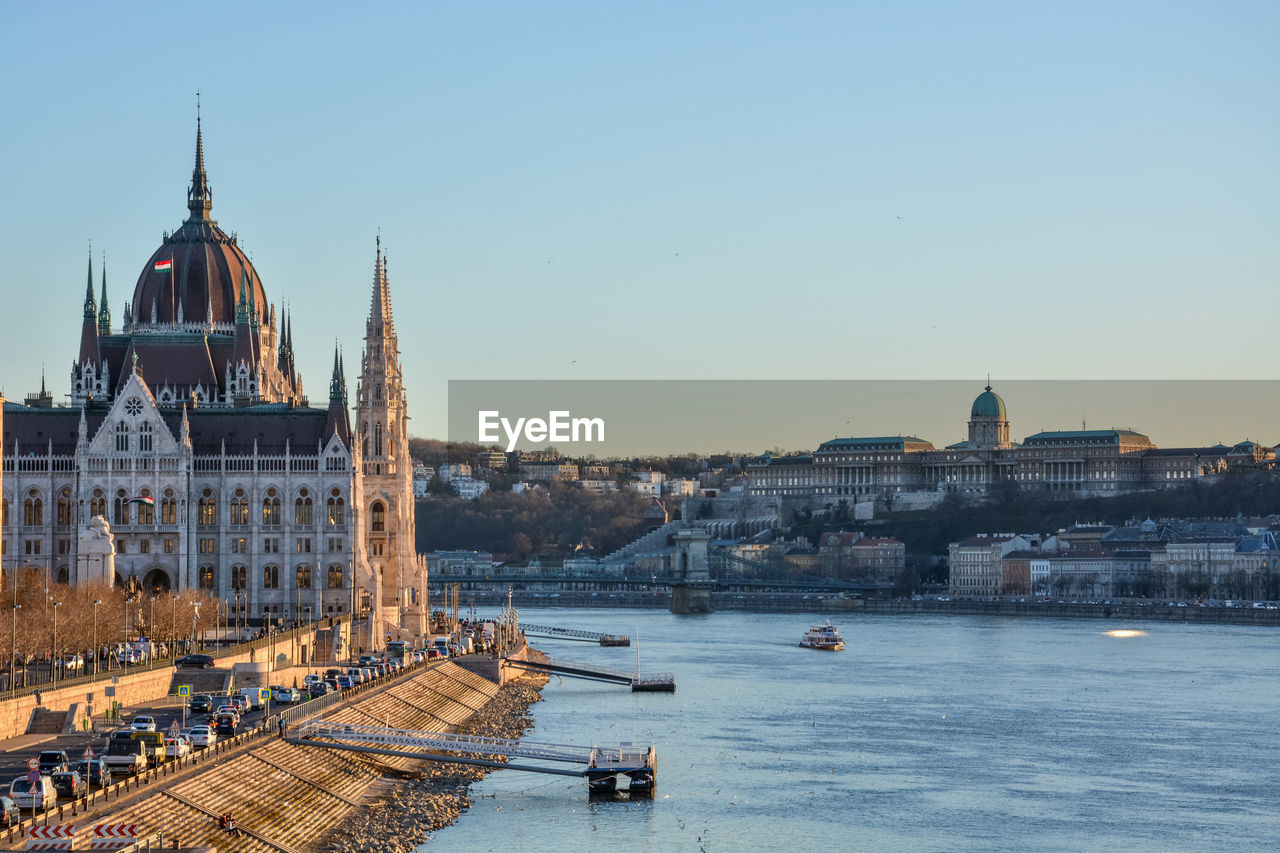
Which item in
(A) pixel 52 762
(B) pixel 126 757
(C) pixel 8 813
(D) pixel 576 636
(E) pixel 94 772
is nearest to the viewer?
(C) pixel 8 813

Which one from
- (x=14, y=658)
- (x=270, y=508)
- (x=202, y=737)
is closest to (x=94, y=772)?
(x=202, y=737)

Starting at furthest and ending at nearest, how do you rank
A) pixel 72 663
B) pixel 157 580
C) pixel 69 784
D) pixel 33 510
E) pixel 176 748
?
1. pixel 157 580
2. pixel 33 510
3. pixel 72 663
4. pixel 176 748
5. pixel 69 784

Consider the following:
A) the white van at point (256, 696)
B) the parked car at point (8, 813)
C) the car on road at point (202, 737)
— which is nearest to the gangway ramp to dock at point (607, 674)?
the white van at point (256, 696)

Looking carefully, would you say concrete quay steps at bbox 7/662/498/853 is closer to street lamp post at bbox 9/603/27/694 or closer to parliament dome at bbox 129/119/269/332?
street lamp post at bbox 9/603/27/694

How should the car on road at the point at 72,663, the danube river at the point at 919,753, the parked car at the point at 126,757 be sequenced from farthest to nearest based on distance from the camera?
the car on road at the point at 72,663
the danube river at the point at 919,753
the parked car at the point at 126,757

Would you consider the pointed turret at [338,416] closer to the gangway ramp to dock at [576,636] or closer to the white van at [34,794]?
the gangway ramp to dock at [576,636]

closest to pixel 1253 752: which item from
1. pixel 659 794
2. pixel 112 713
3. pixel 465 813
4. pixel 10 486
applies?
pixel 659 794

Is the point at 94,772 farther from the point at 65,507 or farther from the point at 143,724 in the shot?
the point at 65,507
